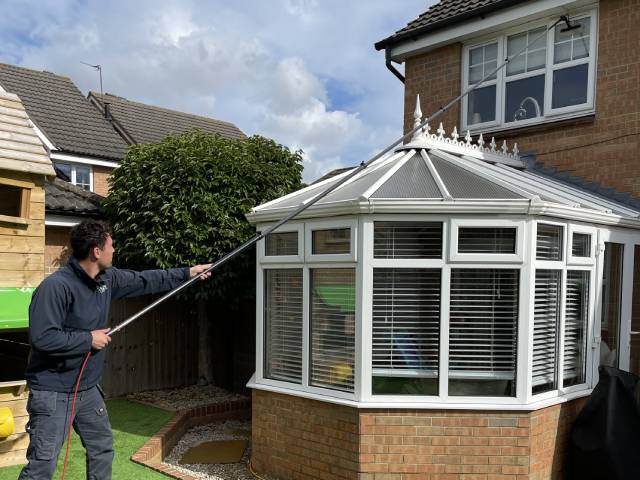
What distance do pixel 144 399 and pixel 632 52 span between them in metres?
8.29

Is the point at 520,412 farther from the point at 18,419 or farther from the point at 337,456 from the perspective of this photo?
the point at 18,419

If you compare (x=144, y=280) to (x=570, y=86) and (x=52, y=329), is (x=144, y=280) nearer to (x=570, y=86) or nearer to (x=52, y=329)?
(x=52, y=329)

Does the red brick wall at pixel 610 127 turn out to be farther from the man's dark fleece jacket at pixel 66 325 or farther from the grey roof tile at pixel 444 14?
the man's dark fleece jacket at pixel 66 325

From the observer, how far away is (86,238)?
4012 millimetres

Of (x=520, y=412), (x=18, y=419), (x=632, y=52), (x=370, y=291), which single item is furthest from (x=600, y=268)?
(x=18, y=419)

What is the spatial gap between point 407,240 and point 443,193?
0.54 m

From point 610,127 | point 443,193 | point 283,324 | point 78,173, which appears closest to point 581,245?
point 443,193

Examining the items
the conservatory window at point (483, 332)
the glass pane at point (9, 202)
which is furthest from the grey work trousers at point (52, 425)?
the glass pane at point (9, 202)

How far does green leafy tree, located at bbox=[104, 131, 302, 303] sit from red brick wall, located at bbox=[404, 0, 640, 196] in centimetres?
389

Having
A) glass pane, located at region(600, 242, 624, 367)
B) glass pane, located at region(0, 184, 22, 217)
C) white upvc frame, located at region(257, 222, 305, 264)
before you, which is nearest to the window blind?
white upvc frame, located at region(257, 222, 305, 264)

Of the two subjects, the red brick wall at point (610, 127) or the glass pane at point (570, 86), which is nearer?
the red brick wall at point (610, 127)

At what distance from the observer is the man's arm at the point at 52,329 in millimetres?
3748

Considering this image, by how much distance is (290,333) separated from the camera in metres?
6.36

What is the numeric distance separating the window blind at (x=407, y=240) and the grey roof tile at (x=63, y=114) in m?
16.5
